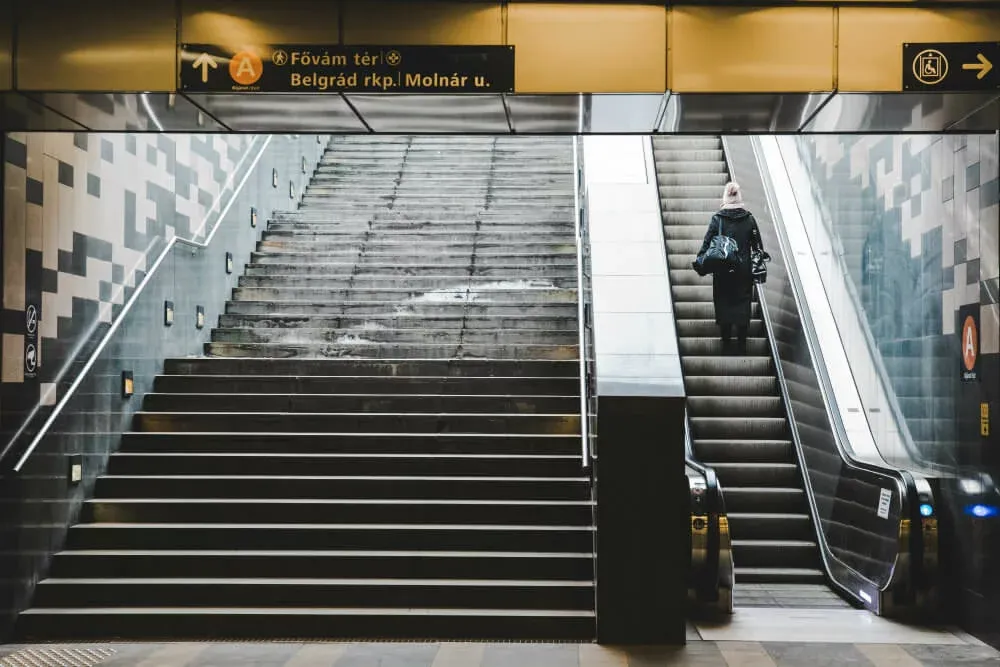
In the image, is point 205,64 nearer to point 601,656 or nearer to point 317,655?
point 317,655

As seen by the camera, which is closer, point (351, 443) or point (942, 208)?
point (942, 208)

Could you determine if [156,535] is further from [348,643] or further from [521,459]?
[521,459]

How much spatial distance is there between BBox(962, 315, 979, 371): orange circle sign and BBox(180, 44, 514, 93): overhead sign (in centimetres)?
304

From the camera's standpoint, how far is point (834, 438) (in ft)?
26.7

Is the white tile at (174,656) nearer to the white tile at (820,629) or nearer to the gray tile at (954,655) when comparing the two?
the white tile at (820,629)

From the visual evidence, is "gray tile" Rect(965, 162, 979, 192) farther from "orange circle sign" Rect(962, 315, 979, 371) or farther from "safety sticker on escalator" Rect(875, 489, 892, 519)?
"safety sticker on escalator" Rect(875, 489, 892, 519)

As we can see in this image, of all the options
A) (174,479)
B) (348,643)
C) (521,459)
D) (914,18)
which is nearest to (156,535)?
(174,479)

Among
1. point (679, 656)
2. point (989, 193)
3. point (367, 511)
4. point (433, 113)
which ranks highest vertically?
point (433, 113)

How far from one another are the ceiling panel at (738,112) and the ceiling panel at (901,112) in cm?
Result: 10

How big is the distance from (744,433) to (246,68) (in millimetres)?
5429

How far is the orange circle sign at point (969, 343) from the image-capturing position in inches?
243

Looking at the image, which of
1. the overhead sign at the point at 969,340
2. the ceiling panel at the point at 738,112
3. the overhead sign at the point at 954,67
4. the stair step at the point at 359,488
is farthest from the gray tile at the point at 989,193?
the stair step at the point at 359,488

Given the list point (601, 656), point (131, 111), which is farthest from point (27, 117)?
point (601, 656)

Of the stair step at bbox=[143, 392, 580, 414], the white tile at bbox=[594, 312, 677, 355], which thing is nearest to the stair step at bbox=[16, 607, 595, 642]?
the white tile at bbox=[594, 312, 677, 355]
